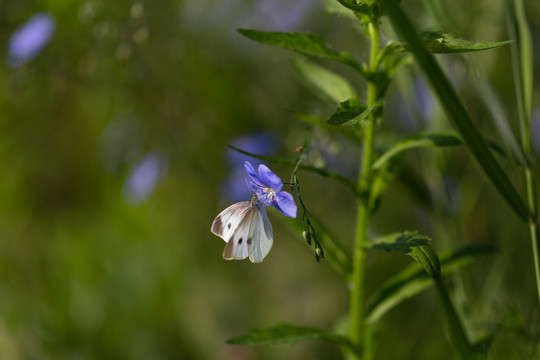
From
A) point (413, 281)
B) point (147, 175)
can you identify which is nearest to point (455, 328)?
point (413, 281)

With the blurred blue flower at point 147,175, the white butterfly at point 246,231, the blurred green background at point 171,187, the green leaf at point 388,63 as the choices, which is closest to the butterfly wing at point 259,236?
the white butterfly at point 246,231

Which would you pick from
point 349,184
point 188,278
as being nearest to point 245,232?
point 349,184

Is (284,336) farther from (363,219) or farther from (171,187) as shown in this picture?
(171,187)

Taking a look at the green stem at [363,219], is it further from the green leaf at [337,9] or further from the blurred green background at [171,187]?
the blurred green background at [171,187]

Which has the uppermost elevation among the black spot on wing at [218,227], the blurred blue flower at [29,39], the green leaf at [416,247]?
the black spot on wing at [218,227]

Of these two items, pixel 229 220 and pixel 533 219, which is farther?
pixel 533 219

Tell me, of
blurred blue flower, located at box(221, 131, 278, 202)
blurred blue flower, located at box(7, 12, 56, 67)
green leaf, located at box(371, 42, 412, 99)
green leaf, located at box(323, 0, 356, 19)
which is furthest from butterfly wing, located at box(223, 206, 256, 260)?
blurred blue flower, located at box(7, 12, 56, 67)
